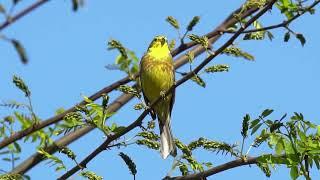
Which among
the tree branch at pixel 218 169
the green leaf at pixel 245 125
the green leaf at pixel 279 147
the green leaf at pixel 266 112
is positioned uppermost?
the green leaf at pixel 266 112

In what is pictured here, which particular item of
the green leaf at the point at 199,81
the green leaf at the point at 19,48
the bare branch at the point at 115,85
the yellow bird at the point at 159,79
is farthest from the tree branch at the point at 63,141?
the yellow bird at the point at 159,79

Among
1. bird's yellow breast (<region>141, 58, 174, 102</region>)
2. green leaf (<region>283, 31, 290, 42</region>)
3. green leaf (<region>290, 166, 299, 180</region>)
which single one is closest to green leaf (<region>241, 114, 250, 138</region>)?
green leaf (<region>290, 166, 299, 180</region>)

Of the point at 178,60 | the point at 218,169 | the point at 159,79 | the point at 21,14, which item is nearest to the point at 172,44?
the point at 178,60

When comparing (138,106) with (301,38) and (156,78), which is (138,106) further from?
(156,78)

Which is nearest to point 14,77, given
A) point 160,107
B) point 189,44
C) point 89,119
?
point 89,119

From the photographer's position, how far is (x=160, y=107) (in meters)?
6.11

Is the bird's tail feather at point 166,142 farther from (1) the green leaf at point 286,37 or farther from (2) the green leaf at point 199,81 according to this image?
(1) the green leaf at point 286,37

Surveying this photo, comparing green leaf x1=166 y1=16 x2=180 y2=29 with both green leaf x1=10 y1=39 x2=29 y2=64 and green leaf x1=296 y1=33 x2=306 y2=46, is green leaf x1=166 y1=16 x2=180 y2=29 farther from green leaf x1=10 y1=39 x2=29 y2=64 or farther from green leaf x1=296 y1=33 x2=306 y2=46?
green leaf x1=10 y1=39 x2=29 y2=64

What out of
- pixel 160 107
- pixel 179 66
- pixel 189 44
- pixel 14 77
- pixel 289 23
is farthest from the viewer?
pixel 160 107

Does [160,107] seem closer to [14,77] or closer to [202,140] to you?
[202,140]

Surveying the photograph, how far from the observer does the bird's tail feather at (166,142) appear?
3756mm

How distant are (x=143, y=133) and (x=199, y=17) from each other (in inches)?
25.6

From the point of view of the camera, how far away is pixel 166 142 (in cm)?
442

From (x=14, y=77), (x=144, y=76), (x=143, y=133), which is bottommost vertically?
(x=143, y=133)
